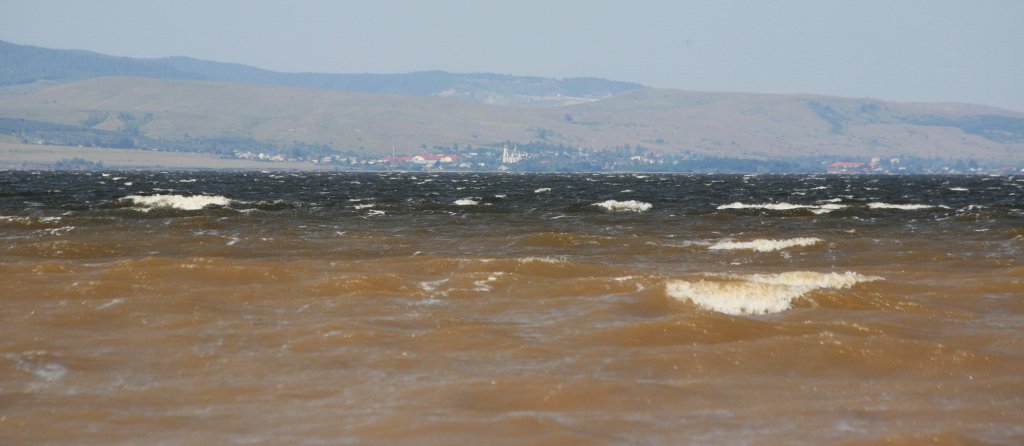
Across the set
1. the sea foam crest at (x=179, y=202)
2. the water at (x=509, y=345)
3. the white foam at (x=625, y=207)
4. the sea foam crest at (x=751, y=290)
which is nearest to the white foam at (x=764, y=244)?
the water at (x=509, y=345)

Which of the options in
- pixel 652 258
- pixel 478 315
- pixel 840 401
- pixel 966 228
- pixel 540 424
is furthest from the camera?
pixel 966 228

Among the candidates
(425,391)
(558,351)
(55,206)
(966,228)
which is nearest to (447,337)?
(558,351)

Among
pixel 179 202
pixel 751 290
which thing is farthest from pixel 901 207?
pixel 751 290

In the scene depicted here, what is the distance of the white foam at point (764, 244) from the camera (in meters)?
35.7

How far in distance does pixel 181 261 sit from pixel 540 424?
17956mm

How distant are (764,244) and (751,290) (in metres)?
14.7

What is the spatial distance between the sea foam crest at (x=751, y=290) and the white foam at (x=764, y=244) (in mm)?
10026

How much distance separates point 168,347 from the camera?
17656mm

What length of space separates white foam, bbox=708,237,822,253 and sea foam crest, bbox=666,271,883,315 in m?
10.0

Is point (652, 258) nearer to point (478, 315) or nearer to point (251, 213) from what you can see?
point (478, 315)

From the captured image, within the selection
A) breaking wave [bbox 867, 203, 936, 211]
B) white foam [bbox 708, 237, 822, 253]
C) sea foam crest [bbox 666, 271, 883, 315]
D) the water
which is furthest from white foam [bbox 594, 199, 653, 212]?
sea foam crest [bbox 666, 271, 883, 315]

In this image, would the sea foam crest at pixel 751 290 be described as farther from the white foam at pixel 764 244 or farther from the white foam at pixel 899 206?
the white foam at pixel 899 206

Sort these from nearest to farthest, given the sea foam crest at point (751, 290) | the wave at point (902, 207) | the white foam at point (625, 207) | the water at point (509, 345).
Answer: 1. the water at point (509, 345)
2. the sea foam crest at point (751, 290)
3. the white foam at point (625, 207)
4. the wave at point (902, 207)

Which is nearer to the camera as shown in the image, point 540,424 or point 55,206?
point 540,424
